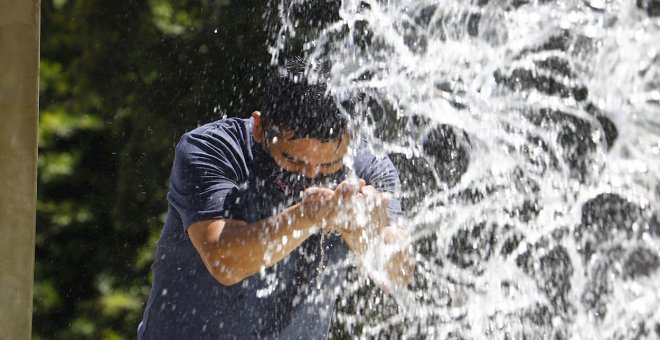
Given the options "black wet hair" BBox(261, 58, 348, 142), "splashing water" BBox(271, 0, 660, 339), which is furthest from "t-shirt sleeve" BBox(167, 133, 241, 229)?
"splashing water" BBox(271, 0, 660, 339)

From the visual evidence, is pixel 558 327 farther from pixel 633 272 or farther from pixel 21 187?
pixel 21 187

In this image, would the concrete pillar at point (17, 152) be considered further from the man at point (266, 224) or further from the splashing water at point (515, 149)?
the splashing water at point (515, 149)

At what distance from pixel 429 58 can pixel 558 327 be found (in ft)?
3.57

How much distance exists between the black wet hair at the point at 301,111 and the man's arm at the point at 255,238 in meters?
0.14

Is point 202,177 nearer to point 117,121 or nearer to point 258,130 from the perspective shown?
point 258,130

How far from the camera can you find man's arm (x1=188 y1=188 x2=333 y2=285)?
171cm

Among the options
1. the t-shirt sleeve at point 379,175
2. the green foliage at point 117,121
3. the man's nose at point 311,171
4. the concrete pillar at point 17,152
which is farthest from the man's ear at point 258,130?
the green foliage at point 117,121

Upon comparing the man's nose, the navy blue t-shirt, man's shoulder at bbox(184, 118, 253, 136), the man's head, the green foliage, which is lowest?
the green foliage

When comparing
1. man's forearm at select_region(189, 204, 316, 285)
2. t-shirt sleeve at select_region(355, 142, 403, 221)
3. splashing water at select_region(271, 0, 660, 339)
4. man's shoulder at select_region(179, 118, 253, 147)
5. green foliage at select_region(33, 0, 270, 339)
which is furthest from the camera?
green foliage at select_region(33, 0, 270, 339)

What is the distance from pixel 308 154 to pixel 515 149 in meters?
1.57

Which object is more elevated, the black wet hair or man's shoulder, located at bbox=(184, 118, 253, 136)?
the black wet hair

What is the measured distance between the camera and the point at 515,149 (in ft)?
10.5

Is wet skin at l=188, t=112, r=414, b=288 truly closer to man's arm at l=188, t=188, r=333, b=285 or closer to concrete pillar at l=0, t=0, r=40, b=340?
man's arm at l=188, t=188, r=333, b=285

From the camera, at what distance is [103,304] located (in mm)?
3914
